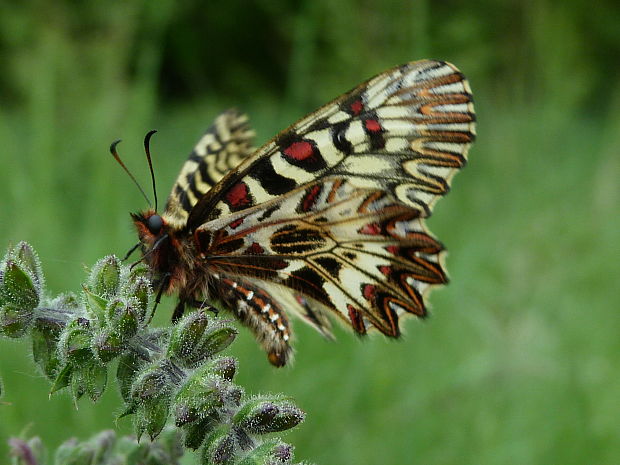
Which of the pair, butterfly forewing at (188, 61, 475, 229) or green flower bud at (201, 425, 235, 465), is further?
butterfly forewing at (188, 61, 475, 229)

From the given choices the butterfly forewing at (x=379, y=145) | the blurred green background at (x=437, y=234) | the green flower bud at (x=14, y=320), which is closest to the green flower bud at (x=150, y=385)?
the green flower bud at (x=14, y=320)

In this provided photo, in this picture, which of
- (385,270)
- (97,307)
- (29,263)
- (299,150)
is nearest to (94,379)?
(97,307)

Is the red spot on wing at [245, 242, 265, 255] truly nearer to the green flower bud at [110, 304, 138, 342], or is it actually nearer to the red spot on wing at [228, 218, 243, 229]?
the red spot on wing at [228, 218, 243, 229]

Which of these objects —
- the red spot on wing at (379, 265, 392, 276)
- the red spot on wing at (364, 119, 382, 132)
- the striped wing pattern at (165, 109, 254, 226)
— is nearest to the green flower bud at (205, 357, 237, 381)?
the striped wing pattern at (165, 109, 254, 226)

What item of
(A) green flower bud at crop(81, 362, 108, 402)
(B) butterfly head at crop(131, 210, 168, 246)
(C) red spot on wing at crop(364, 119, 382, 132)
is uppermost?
(C) red spot on wing at crop(364, 119, 382, 132)

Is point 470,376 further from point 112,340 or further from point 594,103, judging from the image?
point 594,103

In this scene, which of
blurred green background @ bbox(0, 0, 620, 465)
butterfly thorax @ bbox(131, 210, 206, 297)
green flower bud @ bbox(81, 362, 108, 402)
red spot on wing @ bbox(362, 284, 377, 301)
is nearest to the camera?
green flower bud @ bbox(81, 362, 108, 402)

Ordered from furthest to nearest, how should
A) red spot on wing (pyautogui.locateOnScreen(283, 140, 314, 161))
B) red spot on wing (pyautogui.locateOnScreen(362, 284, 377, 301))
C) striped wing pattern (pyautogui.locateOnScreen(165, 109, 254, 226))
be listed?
1. striped wing pattern (pyautogui.locateOnScreen(165, 109, 254, 226))
2. red spot on wing (pyautogui.locateOnScreen(362, 284, 377, 301))
3. red spot on wing (pyautogui.locateOnScreen(283, 140, 314, 161))

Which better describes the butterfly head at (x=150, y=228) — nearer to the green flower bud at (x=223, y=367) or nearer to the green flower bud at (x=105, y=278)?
the green flower bud at (x=105, y=278)

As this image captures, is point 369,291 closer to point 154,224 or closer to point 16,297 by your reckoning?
point 154,224
